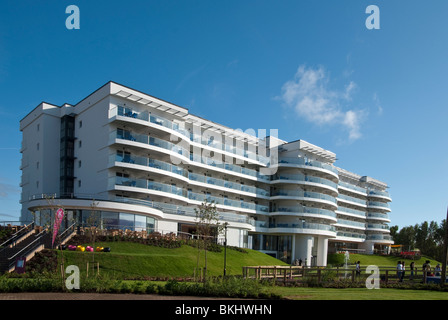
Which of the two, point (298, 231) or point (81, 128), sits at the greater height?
point (81, 128)

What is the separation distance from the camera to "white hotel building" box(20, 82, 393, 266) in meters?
38.3

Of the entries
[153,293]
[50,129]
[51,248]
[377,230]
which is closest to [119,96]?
[50,129]

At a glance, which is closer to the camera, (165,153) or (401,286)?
(401,286)

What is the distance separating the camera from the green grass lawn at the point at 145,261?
952 inches

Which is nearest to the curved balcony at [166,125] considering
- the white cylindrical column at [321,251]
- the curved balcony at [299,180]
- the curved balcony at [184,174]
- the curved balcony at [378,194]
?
the curved balcony at [184,174]

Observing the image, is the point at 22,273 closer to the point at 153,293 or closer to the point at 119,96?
the point at 153,293

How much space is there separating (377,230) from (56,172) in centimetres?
6512

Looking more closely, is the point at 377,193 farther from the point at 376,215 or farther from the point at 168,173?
the point at 168,173

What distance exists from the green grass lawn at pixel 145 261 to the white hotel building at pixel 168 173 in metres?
4.33

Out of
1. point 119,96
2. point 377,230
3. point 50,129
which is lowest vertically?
point 377,230

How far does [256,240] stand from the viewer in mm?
55750

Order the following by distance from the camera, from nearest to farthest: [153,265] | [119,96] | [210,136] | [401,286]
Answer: [401,286] < [153,265] < [119,96] < [210,136]

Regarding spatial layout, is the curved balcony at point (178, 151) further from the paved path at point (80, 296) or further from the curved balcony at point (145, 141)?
the paved path at point (80, 296)
